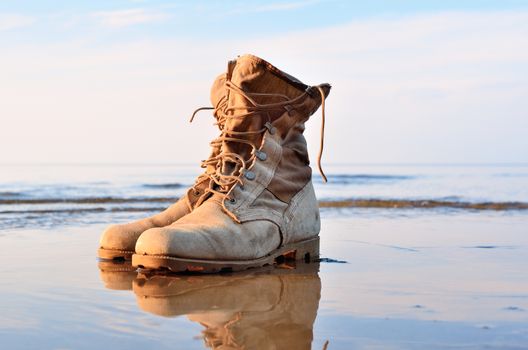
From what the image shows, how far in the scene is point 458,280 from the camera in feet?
8.79

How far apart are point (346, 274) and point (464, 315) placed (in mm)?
837

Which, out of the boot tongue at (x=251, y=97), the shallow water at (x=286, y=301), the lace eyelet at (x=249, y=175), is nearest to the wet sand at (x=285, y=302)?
the shallow water at (x=286, y=301)

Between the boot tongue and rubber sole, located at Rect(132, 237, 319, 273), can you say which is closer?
rubber sole, located at Rect(132, 237, 319, 273)

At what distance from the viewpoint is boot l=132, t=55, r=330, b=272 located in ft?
9.50

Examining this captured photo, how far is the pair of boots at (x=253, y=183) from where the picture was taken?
2.93 meters

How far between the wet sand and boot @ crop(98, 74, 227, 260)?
118 millimetres

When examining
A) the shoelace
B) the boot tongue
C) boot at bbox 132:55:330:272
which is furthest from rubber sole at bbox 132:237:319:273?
the boot tongue

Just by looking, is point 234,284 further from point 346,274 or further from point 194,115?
point 194,115

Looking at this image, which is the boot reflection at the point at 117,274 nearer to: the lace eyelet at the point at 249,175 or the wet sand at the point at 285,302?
the wet sand at the point at 285,302

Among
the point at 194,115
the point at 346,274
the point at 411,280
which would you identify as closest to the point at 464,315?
the point at 411,280

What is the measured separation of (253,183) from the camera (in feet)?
10.1

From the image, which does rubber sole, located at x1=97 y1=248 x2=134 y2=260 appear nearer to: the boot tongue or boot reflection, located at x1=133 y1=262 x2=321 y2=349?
boot reflection, located at x1=133 y1=262 x2=321 y2=349

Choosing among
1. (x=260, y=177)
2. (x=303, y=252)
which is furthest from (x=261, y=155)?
(x=303, y=252)

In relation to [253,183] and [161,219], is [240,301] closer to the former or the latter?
→ [253,183]
